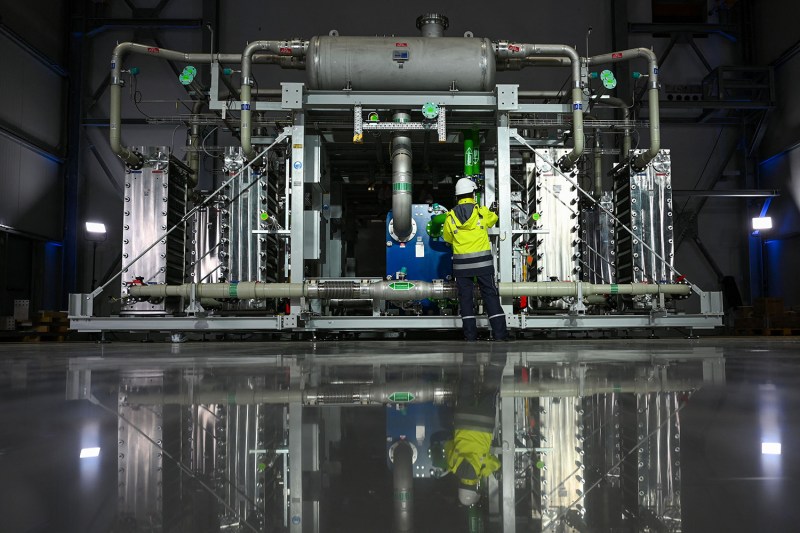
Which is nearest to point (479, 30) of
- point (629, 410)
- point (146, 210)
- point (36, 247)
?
point (146, 210)

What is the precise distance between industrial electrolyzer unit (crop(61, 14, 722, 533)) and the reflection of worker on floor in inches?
1.5

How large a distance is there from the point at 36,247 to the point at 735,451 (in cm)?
1428

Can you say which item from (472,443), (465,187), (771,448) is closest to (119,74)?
(465,187)

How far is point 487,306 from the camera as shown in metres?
5.98

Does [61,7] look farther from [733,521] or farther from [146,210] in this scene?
[733,521]

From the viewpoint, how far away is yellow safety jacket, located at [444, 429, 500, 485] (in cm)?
94

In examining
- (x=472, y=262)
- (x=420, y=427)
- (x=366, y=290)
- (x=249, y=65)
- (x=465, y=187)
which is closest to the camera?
(x=420, y=427)

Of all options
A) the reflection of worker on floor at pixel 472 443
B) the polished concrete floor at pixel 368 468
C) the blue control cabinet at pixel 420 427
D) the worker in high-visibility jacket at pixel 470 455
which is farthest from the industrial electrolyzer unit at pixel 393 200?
the worker in high-visibility jacket at pixel 470 455

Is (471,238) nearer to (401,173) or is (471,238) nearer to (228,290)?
(401,173)

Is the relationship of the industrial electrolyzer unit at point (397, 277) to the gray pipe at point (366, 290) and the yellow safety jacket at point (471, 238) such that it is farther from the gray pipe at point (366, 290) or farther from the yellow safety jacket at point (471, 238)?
the yellow safety jacket at point (471, 238)

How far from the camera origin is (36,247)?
40.3ft

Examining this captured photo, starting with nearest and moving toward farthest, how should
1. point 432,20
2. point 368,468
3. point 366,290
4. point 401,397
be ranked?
1. point 368,468
2. point 401,397
3. point 366,290
4. point 432,20

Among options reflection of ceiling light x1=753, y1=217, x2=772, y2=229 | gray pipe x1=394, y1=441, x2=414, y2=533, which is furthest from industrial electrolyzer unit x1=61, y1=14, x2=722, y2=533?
reflection of ceiling light x1=753, y1=217, x2=772, y2=229

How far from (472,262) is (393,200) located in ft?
4.52
